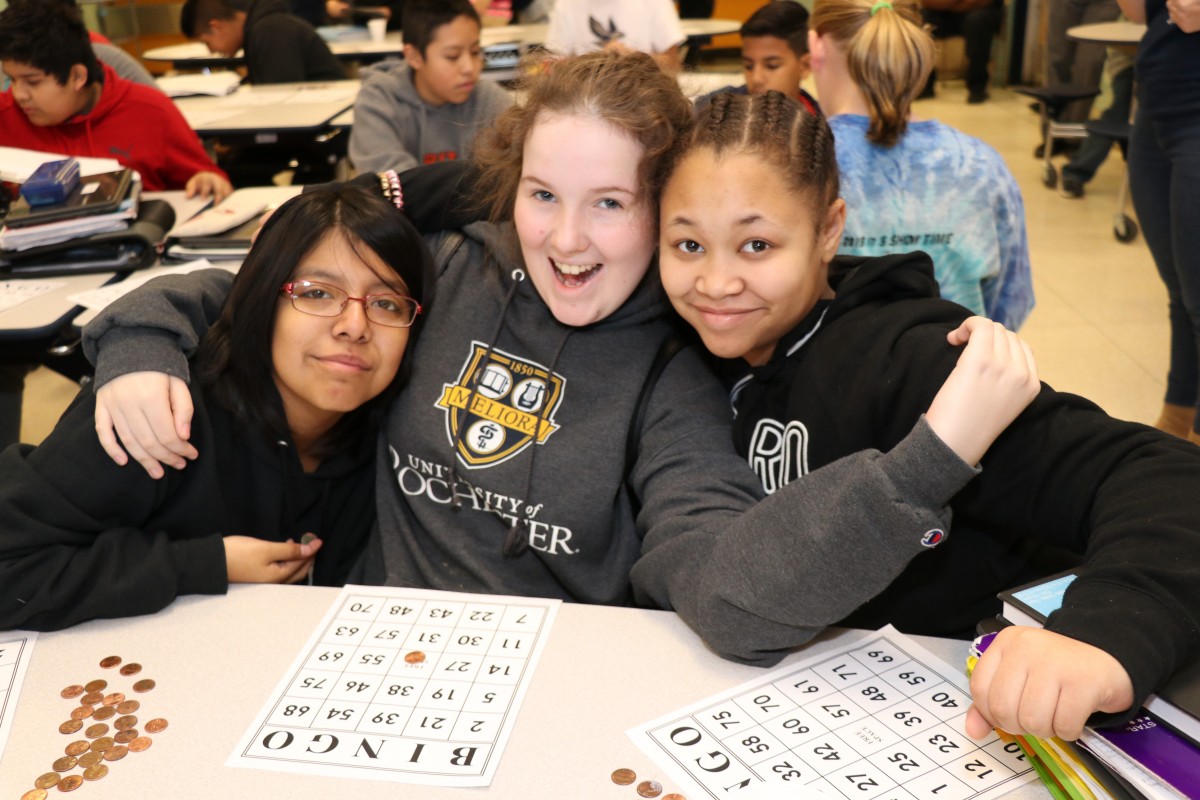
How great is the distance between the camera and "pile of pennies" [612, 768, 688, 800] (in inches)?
37.7

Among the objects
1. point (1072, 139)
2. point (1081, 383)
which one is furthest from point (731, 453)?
point (1072, 139)

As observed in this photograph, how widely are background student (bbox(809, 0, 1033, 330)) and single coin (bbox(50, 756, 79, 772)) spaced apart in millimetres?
1791

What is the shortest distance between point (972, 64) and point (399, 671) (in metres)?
8.73

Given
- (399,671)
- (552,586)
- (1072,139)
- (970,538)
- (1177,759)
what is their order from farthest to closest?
(1072,139) < (552,586) < (970,538) < (399,671) < (1177,759)

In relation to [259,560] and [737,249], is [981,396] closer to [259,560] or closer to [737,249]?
[737,249]

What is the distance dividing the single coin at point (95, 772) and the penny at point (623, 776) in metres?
0.50

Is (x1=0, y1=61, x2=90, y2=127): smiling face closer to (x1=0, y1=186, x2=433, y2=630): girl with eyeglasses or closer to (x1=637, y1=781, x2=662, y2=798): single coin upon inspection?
(x1=0, y1=186, x2=433, y2=630): girl with eyeglasses

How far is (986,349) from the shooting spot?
3.47 feet

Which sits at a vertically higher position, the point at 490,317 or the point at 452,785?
the point at 490,317

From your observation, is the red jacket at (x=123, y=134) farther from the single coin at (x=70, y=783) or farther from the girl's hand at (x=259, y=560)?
the single coin at (x=70, y=783)

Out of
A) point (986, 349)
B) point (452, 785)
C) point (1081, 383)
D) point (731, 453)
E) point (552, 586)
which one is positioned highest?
point (986, 349)

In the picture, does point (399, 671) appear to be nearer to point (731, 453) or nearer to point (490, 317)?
point (731, 453)

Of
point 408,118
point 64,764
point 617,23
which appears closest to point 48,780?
point 64,764

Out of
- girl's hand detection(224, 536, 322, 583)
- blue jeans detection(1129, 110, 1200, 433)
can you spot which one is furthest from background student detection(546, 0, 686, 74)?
girl's hand detection(224, 536, 322, 583)
